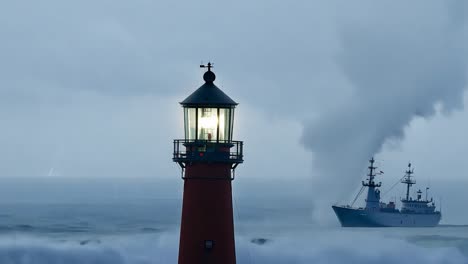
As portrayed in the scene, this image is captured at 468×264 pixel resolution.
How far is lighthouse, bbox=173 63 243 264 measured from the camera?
67.1 feet

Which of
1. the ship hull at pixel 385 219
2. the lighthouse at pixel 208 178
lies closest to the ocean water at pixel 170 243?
the ship hull at pixel 385 219

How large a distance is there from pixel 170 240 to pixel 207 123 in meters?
39.5

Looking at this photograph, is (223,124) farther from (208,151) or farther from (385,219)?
(385,219)

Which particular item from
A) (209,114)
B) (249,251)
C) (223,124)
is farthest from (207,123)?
(249,251)

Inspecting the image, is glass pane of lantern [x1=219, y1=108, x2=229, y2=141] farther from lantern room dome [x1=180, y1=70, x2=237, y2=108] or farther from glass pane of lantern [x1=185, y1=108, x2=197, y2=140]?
glass pane of lantern [x1=185, y1=108, x2=197, y2=140]

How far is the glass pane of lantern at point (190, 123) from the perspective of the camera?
20719mm

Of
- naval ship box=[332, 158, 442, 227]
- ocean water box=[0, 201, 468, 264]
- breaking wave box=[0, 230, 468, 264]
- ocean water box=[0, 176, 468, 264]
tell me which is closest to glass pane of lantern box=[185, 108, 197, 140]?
Result: breaking wave box=[0, 230, 468, 264]

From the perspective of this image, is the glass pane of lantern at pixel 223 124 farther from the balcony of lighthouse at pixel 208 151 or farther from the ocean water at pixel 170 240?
the ocean water at pixel 170 240

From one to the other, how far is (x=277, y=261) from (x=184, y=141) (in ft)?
106

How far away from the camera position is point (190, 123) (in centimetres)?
2080

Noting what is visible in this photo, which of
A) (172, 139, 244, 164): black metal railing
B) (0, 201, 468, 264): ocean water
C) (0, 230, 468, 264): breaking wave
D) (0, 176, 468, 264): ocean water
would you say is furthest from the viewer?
(0, 176, 468, 264): ocean water

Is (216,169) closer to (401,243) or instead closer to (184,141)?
(184,141)

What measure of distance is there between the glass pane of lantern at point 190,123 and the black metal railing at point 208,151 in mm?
210

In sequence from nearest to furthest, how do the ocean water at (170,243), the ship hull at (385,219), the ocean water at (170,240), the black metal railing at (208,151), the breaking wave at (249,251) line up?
1. the black metal railing at (208,151)
2. the breaking wave at (249,251)
3. the ocean water at (170,243)
4. the ocean water at (170,240)
5. the ship hull at (385,219)
